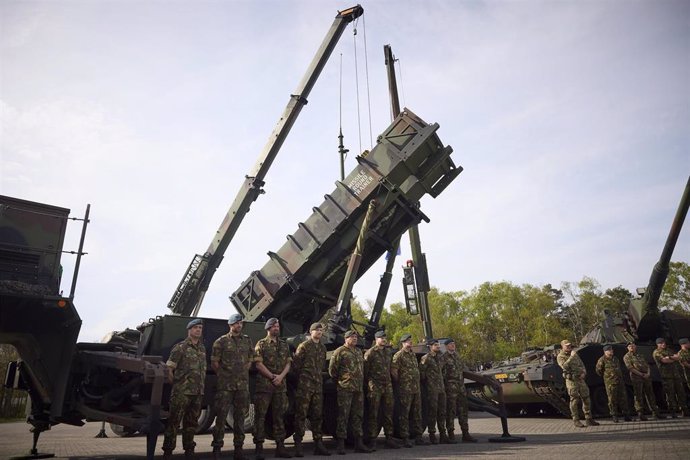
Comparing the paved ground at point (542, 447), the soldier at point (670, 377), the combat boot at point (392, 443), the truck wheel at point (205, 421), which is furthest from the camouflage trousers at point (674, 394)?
the truck wheel at point (205, 421)

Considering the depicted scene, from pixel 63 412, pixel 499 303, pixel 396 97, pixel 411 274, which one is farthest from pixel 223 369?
pixel 499 303

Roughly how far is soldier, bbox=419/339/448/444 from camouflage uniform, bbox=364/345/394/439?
2.28ft

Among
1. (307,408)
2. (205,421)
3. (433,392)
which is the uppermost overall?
(433,392)

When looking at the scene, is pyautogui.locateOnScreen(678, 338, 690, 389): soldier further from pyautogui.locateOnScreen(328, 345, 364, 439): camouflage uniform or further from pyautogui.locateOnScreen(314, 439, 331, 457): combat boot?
pyautogui.locateOnScreen(314, 439, 331, 457): combat boot

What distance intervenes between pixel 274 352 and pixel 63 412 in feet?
7.97

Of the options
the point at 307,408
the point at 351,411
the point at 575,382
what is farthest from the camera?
the point at 575,382

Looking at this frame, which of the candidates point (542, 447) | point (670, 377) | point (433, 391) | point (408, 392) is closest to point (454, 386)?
point (433, 391)

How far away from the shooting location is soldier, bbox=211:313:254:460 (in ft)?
16.3

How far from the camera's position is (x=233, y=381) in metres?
5.10

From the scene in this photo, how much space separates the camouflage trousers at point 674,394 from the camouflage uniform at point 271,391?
820 cm

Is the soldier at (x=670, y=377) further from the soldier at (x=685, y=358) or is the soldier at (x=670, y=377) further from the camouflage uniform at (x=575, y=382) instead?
the camouflage uniform at (x=575, y=382)

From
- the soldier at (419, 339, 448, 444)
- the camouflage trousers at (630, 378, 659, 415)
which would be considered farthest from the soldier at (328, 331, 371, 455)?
the camouflage trousers at (630, 378, 659, 415)

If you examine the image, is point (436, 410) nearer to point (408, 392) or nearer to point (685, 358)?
point (408, 392)

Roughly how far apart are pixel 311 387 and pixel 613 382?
22.0 ft
